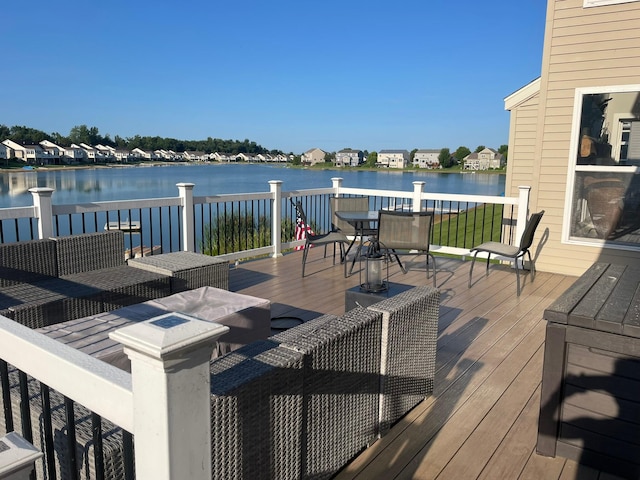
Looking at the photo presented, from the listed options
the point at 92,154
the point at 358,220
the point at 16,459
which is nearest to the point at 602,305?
the point at 16,459

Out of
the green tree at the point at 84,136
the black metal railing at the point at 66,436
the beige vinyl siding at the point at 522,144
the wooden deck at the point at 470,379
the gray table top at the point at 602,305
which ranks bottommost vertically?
the wooden deck at the point at 470,379

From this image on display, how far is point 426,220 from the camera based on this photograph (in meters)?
5.12

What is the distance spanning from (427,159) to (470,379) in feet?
163

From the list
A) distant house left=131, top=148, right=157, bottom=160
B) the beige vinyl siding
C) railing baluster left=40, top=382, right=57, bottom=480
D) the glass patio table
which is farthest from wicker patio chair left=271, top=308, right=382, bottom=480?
distant house left=131, top=148, right=157, bottom=160

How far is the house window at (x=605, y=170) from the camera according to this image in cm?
514

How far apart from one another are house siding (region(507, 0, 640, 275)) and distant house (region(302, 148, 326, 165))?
45.0 meters

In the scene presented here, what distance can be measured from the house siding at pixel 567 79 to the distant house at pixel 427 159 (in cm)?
4445

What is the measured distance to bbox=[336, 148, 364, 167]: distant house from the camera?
49625 mm

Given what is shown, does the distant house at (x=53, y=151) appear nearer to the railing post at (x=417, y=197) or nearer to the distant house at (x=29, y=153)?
the distant house at (x=29, y=153)

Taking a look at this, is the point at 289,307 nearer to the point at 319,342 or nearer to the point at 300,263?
the point at 300,263

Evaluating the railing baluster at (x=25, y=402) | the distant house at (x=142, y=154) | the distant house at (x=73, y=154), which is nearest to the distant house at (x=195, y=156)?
the distant house at (x=142, y=154)

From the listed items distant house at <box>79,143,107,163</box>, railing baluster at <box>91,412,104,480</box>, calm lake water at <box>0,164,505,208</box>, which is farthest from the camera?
distant house at <box>79,143,107,163</box>

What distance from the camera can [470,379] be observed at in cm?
294

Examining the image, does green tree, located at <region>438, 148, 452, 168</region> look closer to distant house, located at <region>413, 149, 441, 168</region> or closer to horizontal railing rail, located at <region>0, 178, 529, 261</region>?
distant house, located at <region>413, 149, 441, 168</region>
